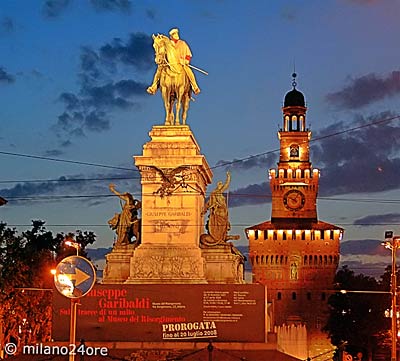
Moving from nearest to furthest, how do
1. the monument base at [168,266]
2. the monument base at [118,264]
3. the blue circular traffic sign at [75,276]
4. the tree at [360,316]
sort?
the blue circular traffic sign at [75,276] → the monument base at [168,266] → the monument base at [118,264] → the tree at [360,316]

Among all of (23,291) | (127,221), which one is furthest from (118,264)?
(23,291)

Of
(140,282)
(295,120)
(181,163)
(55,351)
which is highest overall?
(295,120)

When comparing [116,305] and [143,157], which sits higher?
[143,157]

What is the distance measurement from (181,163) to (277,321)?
110m

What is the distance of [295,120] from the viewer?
551ft

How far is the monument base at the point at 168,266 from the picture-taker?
4788 cm

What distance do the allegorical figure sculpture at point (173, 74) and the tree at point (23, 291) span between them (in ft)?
65.7

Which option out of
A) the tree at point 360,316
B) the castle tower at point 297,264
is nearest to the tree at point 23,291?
the tree at point 360,316

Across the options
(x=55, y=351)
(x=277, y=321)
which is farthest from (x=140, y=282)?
(x=277, y=321)

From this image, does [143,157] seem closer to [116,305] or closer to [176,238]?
[176,238]

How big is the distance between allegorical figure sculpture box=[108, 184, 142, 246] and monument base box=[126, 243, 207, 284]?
7.91ft

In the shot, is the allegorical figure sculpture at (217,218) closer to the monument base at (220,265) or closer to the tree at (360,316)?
the monument base at (220,265)

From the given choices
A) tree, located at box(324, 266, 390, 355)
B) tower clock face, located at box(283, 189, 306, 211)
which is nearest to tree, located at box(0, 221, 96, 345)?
tree, located at box(324, 266, 390, 355)

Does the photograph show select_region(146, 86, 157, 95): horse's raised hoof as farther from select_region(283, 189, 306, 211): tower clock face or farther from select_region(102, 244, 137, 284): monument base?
select_region(283, 189, 306, 211): tower clock face
